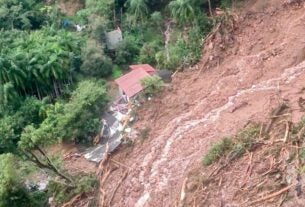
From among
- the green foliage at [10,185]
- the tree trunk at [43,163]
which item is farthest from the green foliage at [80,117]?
the green foliage at [10,185]

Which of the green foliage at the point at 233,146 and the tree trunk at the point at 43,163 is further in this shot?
the tree trunk at the point at 43,163

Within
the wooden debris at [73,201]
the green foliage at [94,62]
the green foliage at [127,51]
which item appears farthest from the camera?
the green foliage at [127,51]

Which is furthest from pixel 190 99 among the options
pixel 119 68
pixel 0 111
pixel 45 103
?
pixel 0 111

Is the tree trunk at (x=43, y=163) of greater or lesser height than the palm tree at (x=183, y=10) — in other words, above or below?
below

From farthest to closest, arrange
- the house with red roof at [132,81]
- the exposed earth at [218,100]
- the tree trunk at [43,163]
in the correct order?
1. the house with red roof at [132,81]
2. the exposed earth at [218,100]
3. the tree trunk at [43,163]

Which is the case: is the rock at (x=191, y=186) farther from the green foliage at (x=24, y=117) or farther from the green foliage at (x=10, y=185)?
the green foliage at (x=24, y=117)

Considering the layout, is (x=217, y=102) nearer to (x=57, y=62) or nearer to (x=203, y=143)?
(x=203, y=143)

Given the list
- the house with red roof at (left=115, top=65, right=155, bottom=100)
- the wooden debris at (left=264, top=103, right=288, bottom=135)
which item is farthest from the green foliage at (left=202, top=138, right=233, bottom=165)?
the house with red roof at (left=115, top=65, right=155, bottom=100)
